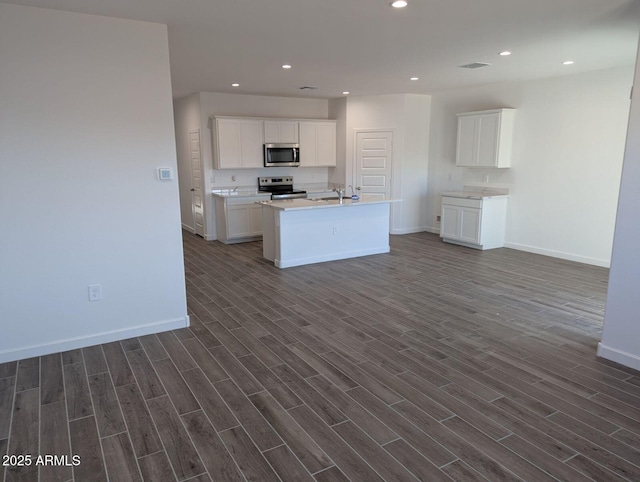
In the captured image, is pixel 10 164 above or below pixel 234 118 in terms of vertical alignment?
below

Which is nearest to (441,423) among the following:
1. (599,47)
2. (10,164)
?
(10,164)

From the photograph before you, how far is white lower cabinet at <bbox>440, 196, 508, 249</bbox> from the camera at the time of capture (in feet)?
23.3

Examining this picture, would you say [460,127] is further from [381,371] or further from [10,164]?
[10,164]

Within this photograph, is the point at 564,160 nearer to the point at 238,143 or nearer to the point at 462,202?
the point at 462,202

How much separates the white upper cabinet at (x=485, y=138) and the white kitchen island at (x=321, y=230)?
185 cm

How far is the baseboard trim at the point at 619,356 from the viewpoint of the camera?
10.7 ft

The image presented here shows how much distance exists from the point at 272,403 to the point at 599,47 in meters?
4.83

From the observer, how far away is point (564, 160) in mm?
6410

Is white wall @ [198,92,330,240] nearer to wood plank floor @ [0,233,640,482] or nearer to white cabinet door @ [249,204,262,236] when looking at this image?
white cabinet door @ [249,204,262,236]

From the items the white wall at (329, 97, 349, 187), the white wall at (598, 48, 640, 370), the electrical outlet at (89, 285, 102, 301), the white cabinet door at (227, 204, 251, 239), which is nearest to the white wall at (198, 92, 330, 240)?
the white wall at (329, 97, 349, 187)

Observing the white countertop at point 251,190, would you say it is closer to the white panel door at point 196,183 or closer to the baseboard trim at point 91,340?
the white panel door at point 196,183

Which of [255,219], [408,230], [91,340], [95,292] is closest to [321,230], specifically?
[255,219]

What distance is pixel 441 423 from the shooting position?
2625 millimetres

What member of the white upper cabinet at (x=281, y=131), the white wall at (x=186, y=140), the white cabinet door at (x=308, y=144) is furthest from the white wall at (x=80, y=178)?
the white cabinet door at (x=308, y=144)
